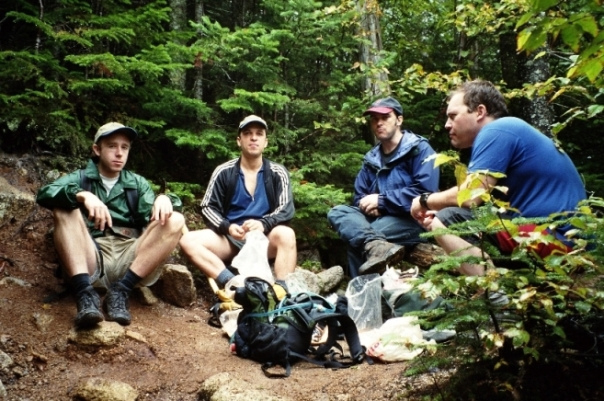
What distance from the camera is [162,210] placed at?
178 inches

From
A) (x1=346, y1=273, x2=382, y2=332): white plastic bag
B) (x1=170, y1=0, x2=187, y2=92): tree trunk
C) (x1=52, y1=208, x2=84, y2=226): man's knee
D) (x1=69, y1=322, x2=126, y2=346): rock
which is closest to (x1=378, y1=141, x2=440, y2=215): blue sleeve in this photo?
(x1=346, y1=273, x2=382, y2=332): white plastic bag

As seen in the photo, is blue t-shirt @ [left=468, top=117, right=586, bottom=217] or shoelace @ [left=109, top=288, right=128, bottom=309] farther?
shoelace @ [left=109, top=288, right=128, bottom=309]

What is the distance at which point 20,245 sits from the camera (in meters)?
5.21

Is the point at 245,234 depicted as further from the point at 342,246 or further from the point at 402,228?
the point at 342,246

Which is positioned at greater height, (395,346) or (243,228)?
(243,228)

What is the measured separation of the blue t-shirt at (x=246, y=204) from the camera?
5695mm

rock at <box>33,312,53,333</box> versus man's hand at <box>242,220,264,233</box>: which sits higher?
man's hand at <box>242,220,264,233</box>

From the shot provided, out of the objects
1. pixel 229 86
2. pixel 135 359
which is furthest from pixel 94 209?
pixel 229 86

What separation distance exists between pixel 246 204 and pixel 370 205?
145 cm

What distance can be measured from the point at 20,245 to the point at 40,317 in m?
1.44

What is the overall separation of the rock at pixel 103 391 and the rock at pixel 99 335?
0.55 m

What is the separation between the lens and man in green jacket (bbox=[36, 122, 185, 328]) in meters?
4.13

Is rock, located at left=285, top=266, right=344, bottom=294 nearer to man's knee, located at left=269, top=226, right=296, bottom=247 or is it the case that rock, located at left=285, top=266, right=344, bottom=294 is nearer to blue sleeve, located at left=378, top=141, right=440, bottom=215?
man's knee, located at left=269, top=226, right=296, bottom=247

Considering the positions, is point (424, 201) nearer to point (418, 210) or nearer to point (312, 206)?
point (418, 210)
